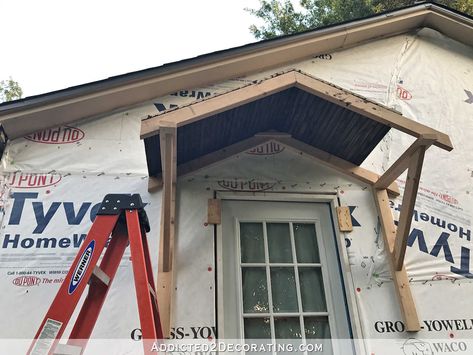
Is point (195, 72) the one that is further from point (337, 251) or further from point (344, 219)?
point (337, 251)

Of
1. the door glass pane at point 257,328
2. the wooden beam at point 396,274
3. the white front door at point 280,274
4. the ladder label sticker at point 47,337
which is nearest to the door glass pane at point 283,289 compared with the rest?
the white front door at point 280,274

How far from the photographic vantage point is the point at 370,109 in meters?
2.48

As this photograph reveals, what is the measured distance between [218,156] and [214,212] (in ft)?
1.66

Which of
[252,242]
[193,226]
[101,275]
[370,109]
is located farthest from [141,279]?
[370,109]

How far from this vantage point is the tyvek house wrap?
8.25 feet

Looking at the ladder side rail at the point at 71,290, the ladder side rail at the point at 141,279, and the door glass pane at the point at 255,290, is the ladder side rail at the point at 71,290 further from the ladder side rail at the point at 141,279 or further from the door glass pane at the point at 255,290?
the door glass pane at the point at 255,290

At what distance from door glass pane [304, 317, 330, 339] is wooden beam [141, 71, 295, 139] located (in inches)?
62.8

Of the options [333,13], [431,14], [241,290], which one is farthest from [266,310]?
[333,13]

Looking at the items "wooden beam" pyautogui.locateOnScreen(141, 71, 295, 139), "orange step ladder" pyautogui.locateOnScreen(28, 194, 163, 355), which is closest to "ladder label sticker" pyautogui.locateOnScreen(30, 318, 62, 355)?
"orange step ladder" pyautogui.locateOnScreen(28, 194, 163, 355)

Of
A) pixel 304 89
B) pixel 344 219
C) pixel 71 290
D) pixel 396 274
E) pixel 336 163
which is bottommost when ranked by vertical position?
pixel 71 290

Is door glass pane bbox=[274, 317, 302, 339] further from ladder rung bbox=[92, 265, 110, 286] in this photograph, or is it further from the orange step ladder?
ladder rung bbox=[92, 265, 110, 286]

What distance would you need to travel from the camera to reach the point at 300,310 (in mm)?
2654

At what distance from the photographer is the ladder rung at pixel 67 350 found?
60.6 inches

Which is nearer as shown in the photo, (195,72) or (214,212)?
(214,212)
